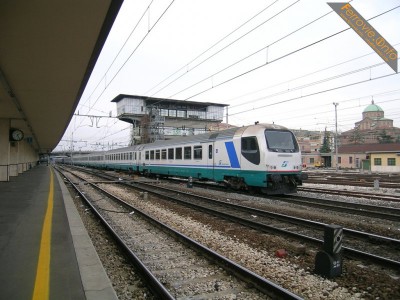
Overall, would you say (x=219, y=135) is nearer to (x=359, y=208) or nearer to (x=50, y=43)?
(x=359, y=208)

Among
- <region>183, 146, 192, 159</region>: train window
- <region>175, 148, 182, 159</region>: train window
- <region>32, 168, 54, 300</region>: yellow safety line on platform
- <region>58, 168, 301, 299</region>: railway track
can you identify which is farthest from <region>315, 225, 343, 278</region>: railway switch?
<region>175, 148, 182, 159</region>: train window

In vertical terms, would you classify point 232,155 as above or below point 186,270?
above

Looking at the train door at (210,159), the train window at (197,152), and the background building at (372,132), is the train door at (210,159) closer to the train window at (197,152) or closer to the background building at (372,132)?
the train window at (197,152)

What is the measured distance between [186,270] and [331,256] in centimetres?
217

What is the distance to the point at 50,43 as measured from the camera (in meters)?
7.09

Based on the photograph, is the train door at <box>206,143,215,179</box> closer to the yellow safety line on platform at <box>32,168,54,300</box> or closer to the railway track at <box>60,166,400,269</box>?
the railway track at <box>60,166,400,269</box>

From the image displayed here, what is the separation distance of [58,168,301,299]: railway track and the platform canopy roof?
4.04 meters

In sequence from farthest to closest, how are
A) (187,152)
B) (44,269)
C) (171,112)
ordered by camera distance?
(171,112) → (187,152) → (44,269)

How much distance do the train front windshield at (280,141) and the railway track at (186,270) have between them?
6.98 metres

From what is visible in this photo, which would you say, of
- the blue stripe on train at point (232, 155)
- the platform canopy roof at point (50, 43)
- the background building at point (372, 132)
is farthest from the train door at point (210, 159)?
the background building at point (372, 132)

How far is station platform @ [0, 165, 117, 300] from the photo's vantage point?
12.4ft

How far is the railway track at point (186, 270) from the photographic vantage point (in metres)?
4.35

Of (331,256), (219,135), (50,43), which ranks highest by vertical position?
(50,43)

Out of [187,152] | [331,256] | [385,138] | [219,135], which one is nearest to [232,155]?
[219,135]
